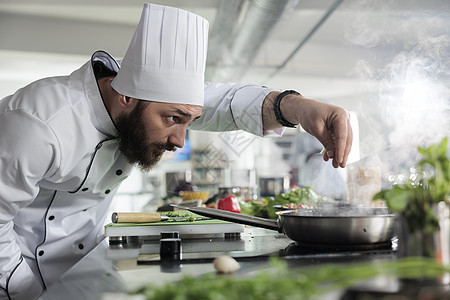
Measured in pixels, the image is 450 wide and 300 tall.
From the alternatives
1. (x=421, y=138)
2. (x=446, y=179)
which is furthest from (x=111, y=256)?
(x=421, y=138)

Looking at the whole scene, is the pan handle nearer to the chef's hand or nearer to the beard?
the chef's hand

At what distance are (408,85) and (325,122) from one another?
892 mm

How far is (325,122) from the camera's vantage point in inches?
47.1

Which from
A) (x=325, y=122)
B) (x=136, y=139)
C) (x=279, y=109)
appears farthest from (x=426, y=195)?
(x=136, y=139)

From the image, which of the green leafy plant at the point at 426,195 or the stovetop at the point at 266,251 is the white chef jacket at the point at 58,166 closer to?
the stovetop at the point at 266,251

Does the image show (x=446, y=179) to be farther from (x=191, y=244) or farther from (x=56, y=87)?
(x=56, y=87)

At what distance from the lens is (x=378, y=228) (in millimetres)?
907

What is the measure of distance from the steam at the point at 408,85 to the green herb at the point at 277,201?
39 centimetres

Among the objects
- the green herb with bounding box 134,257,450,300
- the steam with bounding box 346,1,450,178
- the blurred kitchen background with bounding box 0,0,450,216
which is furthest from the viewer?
the blurred kitchen background with bounding box 0,0,450,216

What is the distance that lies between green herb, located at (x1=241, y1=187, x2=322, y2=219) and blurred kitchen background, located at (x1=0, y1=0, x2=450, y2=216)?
8.1 inches

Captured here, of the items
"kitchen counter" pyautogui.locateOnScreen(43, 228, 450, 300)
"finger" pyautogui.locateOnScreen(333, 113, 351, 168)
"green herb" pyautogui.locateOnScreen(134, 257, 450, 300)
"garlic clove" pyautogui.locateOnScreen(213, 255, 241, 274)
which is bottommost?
"kitchen counter" pyautogui.locateOnScreen(43, 228, 450, 300)

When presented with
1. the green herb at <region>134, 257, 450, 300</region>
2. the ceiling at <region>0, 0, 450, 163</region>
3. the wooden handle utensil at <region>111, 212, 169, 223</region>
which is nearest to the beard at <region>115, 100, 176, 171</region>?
the wooden handle utensil at <region>111, 212, 169, 223</region>

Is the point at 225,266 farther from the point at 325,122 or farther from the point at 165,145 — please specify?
the point at 165,145

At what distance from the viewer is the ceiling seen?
6.25 feet
